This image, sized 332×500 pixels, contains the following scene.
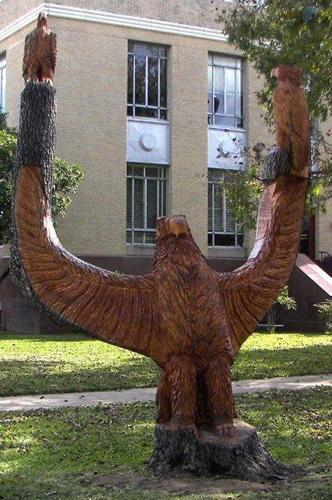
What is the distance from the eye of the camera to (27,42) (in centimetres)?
696

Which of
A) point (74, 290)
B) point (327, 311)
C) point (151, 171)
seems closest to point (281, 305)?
point (327, 311)

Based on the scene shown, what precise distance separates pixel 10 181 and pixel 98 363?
22.0 feet

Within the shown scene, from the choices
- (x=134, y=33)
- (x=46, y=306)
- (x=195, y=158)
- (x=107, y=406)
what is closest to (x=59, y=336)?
(x=195, y=158)

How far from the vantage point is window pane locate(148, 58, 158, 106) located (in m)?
26.1

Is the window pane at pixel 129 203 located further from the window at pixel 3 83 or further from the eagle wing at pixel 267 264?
the eagle wing at pixel 267 264

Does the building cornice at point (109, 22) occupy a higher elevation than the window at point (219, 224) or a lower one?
higher

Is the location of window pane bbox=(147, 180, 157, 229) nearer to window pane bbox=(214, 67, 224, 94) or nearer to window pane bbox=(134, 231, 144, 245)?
window pane bbox=(134, 231, 144, 245)

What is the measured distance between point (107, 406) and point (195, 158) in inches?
663

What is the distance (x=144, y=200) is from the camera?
1026 inches

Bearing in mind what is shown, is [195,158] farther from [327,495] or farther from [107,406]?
[327,495]

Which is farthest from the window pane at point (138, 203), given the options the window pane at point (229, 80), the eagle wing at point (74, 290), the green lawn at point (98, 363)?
the eagle wing at point (74, 290)

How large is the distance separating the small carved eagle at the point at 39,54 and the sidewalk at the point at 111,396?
482 cm

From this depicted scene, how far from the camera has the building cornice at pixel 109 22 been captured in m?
24.4

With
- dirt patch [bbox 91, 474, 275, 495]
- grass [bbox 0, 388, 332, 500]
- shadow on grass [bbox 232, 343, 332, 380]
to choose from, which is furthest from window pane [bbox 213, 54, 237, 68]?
dirt patch [bbox 91, 474, 275, 495]
